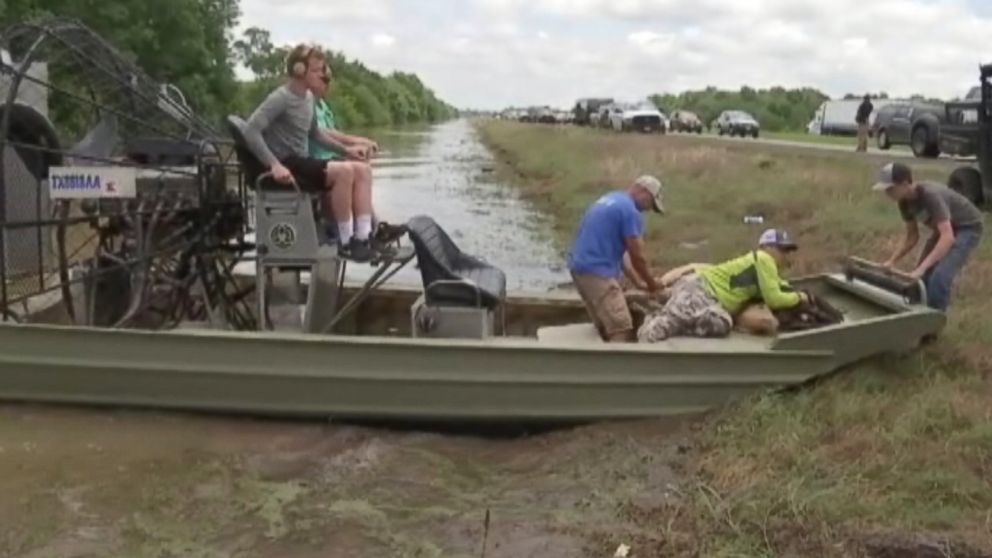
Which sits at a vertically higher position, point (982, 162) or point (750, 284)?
point (982, 162)

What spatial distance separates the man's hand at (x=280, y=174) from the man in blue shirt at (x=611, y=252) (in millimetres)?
1922

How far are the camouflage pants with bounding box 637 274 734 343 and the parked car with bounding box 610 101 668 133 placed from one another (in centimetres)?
4474

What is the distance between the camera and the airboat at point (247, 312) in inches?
292

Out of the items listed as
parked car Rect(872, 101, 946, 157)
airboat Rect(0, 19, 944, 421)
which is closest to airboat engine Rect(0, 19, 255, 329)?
airboat Rect(0, 19, 944, 421)

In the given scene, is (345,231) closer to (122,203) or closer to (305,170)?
(305,170)

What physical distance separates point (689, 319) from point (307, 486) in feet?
8.54

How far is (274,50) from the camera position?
182ft

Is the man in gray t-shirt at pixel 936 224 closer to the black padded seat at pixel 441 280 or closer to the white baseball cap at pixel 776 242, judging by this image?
the white baseball cap at pixel 776 242

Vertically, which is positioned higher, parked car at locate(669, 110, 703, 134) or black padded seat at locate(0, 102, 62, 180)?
parked car at locate(669, 110, 703, 134)

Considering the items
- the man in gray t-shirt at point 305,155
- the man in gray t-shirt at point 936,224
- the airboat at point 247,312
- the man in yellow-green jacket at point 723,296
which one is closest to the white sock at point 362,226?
the man in gray t-shirt at point 305,155

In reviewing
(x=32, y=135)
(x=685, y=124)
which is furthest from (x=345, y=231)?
(x=685, y=124)

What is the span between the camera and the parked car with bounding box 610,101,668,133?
173 ft

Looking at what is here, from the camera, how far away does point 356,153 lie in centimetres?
866

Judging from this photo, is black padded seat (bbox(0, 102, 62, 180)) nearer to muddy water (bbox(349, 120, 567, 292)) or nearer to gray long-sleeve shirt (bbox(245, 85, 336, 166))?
gray long-sleeve shirt (bbox(245, 85, 336, 166))
